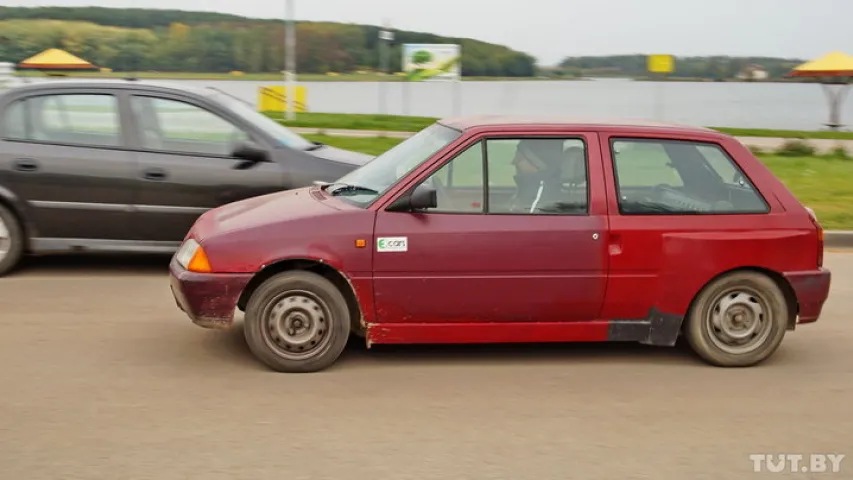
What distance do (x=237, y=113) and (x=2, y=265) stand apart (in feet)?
7.62

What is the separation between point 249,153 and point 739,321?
440 cm

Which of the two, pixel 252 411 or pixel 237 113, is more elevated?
pixel 237 113

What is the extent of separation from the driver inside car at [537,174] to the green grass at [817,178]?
20.0 feet

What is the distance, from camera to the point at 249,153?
8.78m

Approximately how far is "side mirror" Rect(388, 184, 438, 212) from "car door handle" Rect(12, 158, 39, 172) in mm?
3998

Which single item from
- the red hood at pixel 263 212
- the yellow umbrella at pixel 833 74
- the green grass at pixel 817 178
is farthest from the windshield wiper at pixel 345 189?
the yellow umbrella at pixel 833 74

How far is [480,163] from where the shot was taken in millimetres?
6117

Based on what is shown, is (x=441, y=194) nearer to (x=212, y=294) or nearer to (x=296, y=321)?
(x=296, y=321)

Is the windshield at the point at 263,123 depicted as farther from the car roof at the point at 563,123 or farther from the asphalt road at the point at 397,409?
the car roof at the point at 563,123

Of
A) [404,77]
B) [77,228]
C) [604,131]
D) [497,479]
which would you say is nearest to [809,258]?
[604,131]

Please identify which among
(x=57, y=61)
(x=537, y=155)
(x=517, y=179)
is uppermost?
(x=57, y=61)

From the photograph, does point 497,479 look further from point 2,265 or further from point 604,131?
point 2,265

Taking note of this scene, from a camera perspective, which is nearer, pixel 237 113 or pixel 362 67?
pixel 237 113

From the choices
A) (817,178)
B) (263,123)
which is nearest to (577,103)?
(817,178)
